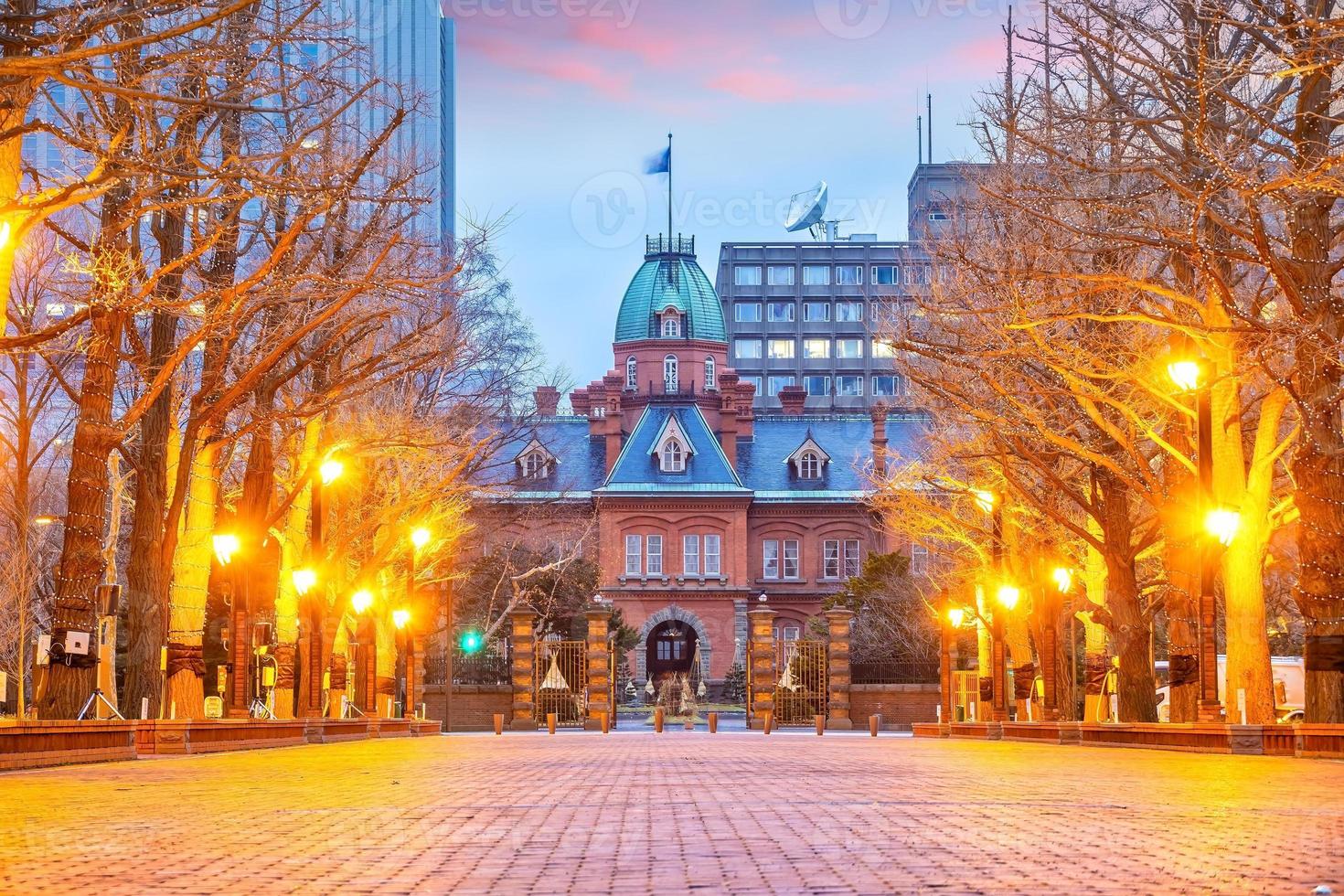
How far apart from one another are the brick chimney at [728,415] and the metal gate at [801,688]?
96.3 ft

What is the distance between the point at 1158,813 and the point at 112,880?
5031 mm

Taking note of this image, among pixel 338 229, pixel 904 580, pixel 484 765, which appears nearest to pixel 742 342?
pixel 904 580

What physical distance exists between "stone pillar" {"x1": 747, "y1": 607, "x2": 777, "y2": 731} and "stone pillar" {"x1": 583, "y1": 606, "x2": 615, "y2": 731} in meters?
4.45

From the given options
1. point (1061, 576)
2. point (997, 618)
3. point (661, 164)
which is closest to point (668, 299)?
point (661, 164)

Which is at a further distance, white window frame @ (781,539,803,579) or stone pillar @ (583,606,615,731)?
white window frame @ (781,539,803,579)

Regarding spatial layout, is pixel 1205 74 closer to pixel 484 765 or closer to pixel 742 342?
pixel 484 765

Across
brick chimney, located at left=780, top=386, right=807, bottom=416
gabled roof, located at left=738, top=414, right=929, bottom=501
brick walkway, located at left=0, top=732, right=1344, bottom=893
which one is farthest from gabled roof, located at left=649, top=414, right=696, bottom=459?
brick walkway, located at left=0, top=732, right=1344, bottom=893

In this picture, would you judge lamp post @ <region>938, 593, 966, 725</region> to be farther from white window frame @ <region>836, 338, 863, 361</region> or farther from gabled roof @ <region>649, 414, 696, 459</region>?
white window frame @ <region>836, 338, 863, 361</region>

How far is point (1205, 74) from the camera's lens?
19.7m

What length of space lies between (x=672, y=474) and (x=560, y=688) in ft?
106

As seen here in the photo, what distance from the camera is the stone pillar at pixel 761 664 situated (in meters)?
51.6

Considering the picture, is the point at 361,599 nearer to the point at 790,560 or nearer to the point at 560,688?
the point at 560,688

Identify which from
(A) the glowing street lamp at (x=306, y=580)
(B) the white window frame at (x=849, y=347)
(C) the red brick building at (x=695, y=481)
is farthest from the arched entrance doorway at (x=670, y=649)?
(B) the white window frame at (x=849, y=347)

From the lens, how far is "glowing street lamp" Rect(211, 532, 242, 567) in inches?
955
